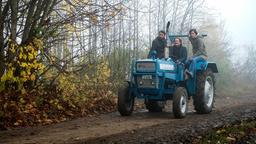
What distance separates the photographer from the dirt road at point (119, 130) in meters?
7.46

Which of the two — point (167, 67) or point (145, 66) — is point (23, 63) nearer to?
point (145, 66)

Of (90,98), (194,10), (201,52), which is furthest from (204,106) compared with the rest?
(194,10)

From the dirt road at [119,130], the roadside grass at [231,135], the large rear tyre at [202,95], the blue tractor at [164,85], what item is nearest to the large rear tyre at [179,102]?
the blue tractor at [164,85]

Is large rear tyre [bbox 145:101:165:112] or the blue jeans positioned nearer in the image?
the blue jeans

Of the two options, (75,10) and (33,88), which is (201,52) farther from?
(33,88)

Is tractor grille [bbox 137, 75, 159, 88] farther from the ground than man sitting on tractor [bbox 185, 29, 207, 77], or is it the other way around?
man sitting on tractor [bbox 185, 29, 207, 77]

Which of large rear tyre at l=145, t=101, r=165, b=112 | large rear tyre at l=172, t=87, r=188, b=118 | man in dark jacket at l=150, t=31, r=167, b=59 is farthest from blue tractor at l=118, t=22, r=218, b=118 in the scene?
large rear tyre at l=145, t=101, r=165, b=112

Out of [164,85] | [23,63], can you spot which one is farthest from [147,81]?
[23,63]

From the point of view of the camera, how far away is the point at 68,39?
12.8 metres

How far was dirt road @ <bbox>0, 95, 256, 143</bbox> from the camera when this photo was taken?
7.46m

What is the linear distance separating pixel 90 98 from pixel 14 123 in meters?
4.08

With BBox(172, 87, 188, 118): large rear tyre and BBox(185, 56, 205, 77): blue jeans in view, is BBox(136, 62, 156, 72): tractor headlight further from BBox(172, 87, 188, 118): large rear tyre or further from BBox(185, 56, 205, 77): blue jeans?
BBox(185, 56, 205, 77): blue jeans

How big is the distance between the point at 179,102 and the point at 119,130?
236 cm

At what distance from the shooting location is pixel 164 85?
37.2 feet
